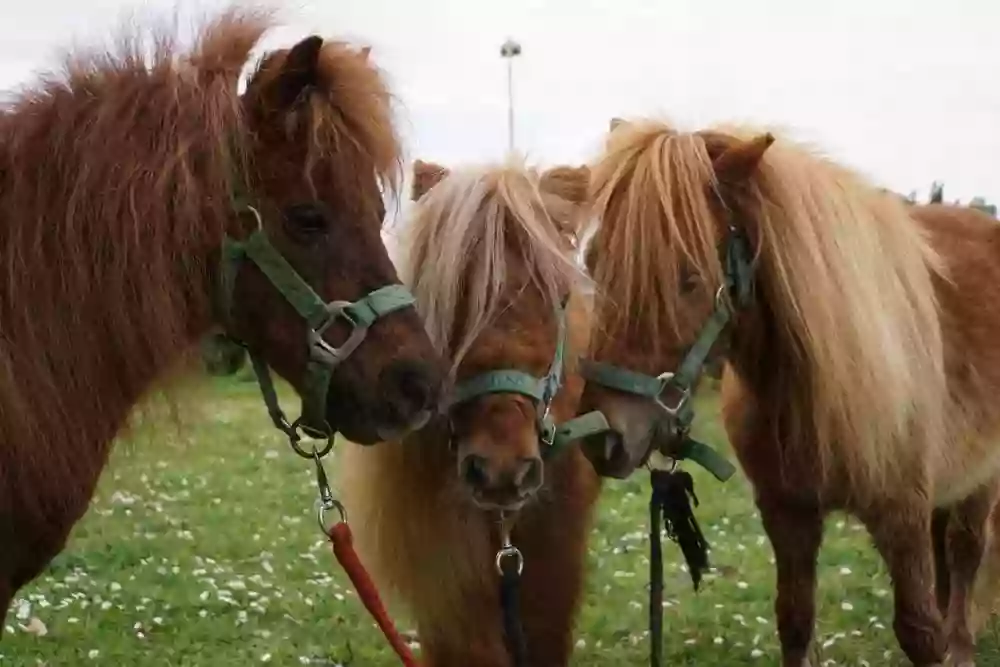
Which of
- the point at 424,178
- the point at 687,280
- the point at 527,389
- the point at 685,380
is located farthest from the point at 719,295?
the point at 424,178

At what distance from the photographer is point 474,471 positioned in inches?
106

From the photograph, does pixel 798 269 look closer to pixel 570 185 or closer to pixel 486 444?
pixel 570 185

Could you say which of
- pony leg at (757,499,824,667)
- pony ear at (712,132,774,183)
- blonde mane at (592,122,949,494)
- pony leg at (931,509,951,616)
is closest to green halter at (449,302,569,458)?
blonde mane at (592,122,949,494)

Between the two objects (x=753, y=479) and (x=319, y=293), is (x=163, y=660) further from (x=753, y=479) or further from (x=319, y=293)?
(x=319, y=293)


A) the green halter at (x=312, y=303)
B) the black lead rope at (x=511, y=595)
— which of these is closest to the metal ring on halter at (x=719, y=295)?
the black lead rope at (x=511, y=595)

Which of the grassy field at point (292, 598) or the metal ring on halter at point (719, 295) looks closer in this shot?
the metal ring on halter at point (719, 295)

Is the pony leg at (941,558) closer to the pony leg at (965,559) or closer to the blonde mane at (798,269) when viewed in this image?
the pony leg at (965,559)

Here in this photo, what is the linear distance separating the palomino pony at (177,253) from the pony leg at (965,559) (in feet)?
11.0

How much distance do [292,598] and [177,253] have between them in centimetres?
364

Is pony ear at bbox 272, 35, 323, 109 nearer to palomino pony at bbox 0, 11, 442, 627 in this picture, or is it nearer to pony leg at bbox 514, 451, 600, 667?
palomino pony at bbox 0, 11, 442, 627

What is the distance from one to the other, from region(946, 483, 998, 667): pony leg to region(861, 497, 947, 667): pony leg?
1251 mm

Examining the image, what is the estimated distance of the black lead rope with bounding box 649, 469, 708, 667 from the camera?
3.10m

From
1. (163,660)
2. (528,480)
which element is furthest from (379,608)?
(163,660)

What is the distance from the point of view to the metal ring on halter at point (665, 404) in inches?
116
